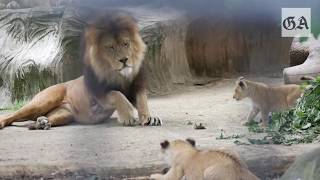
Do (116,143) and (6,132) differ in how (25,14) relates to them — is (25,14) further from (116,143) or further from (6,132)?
(116,143)

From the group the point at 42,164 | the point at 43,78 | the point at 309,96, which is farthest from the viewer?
the point at 43,78

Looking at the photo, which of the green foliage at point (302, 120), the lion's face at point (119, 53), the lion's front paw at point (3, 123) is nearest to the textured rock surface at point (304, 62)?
the green foliage at point (302, 120)

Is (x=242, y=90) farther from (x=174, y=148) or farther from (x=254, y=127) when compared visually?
(x=174, y=148)

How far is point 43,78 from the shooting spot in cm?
435

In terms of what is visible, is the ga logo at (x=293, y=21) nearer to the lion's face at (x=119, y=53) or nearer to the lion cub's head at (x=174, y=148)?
the lion cub's head at (x=174, y=148)

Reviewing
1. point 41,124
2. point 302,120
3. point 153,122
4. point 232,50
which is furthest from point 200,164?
point 232,50

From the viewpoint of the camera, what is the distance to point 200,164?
1960 mm

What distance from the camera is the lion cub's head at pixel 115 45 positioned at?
122 inches

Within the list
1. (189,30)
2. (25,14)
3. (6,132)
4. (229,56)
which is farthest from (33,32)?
(6,132)

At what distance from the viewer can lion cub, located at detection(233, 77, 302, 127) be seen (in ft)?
10.0

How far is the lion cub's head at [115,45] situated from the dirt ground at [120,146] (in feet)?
0.89

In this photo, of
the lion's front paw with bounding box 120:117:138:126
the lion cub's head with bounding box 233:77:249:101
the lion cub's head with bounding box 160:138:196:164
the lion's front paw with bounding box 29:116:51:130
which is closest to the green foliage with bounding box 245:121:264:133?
the lion cub's head with bounding box 233:77:249:101

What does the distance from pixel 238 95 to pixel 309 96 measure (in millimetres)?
517

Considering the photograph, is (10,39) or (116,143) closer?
(116,143)
